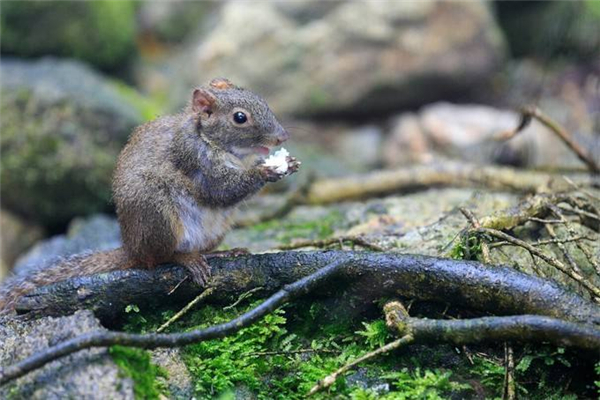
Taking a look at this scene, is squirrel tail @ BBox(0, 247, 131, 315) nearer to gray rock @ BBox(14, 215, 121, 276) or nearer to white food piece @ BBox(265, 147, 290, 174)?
white food piece @ BBox(265, 147, 290, 174)

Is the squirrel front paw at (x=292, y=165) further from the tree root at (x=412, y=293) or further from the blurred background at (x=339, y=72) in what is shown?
the blurred background at (x=339, y=72)

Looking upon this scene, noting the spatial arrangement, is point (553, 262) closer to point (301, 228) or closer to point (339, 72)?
point (301, 228)

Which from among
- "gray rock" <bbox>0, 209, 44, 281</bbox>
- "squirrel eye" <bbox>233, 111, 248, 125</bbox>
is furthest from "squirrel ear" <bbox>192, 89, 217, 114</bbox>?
"gray rock" <bbox>0, 209, 44, 281</bbox>

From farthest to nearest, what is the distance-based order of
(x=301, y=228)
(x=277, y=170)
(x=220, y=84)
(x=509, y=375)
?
1. (x=301, y=228)
2. (x=220, y=84)
3. (x=277, y=170)
4. (x=509, y=375)

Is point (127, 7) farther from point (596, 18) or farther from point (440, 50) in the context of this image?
point (596, 18)

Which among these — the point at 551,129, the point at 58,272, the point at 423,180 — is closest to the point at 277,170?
the point at 58,272

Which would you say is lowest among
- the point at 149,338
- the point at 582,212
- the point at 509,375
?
the point at 509,375
